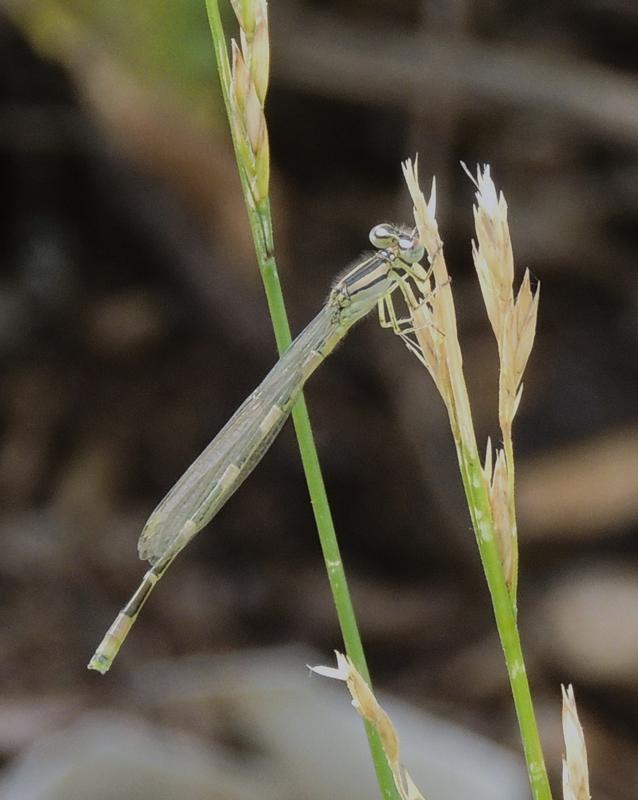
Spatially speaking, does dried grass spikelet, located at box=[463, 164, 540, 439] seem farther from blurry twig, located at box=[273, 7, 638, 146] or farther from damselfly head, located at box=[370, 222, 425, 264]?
blurry twig, located at box=[273, 7, 638, 146]

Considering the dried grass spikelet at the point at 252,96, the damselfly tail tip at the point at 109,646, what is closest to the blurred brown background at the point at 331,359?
the damselfly tail tip at the point at 109,646

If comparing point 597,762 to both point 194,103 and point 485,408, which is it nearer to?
point 485,408

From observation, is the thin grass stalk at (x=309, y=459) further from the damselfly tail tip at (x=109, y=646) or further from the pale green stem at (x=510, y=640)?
the damselfly tail tip at (x=109, y=646)

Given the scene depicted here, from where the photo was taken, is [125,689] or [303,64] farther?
[303,64]

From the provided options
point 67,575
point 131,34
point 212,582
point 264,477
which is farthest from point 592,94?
point 67,575

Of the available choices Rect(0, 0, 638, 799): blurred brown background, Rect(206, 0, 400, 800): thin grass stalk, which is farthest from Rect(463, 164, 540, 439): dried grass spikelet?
Rect(0, 0, 638, 799): blurred brown background
